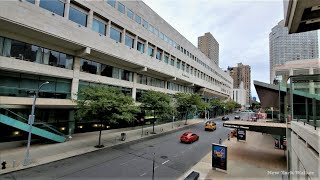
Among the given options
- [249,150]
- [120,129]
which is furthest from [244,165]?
[120,129]

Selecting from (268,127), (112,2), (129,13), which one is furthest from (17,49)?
(268,127)

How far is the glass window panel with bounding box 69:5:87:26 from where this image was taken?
22866mm

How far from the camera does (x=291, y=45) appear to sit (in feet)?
286

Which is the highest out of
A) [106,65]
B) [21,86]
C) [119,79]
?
[106,65]

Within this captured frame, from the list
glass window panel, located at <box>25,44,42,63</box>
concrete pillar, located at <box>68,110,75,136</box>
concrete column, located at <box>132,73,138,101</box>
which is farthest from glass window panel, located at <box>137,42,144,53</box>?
glass window panel, located at <box>25,44,42,63</box>

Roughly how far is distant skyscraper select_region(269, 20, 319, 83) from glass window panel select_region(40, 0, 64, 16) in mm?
79054

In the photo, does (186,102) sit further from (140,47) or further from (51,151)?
(51,151)

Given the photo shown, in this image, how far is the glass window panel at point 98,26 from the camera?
25.8 m

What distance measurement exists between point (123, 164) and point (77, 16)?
19069 millimetres

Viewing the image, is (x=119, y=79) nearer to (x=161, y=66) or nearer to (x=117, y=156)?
(x=161, y=66)

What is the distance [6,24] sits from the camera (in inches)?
684

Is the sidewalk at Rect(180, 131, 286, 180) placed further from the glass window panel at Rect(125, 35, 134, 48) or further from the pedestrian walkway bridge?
the glass window panel at Rect(125, 35, 134, 48)

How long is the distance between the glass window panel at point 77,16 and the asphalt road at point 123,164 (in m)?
16.4

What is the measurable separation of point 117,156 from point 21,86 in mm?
12839
